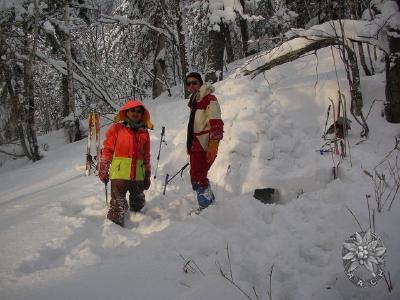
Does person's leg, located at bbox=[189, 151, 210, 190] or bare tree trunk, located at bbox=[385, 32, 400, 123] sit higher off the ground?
bare tree trunk, located at bbox=[385, 32, 400, 123]

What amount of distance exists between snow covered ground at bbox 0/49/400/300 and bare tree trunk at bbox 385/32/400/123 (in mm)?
238

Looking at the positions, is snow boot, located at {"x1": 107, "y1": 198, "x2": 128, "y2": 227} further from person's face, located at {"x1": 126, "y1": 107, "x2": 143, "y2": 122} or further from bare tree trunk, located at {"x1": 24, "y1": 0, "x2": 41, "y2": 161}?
bare tree trunk, located at {"x1": 24, "y1": 0, "x2": 41, "y2": 161}

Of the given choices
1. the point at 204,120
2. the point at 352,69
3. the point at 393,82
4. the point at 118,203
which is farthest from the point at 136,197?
the point at 393,82

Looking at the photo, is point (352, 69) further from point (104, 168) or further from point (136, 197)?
point (104, 168)

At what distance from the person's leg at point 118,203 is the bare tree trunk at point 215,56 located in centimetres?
688

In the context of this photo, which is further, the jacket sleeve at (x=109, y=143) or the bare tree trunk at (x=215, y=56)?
the bare tree trunk at (x=215, y=56)

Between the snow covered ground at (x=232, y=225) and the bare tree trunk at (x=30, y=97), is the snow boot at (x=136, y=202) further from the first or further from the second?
the bare tree trunk at (x=30, y=97)

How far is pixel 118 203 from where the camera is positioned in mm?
4547

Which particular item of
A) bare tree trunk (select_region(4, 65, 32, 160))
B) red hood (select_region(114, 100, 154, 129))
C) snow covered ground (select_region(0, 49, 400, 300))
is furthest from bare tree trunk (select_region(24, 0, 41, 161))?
red hood (select_region(114, 100, 154, 129))

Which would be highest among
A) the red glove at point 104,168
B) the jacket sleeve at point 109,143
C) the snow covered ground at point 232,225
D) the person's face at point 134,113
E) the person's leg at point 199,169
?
the person's face at point 134,113

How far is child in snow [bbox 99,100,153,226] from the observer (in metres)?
4.62

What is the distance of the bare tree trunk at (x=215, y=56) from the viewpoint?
10.9m

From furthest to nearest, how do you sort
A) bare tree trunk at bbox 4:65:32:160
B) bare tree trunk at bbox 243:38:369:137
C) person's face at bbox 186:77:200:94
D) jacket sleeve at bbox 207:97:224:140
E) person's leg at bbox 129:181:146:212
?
1. bare tree trunk at bbox 4:65:32:160
2. bare tree trunk at bbox 243:38:369:137
3. person's leg at bbox 129:181:146:212
4. person's face at bbox 186:77:200:94
5. jacket sleeve at bbox 207:97:224:140

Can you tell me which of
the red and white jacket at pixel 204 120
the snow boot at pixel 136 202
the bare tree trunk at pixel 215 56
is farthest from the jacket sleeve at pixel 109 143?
the bare tree trunk at pixel 215 56
